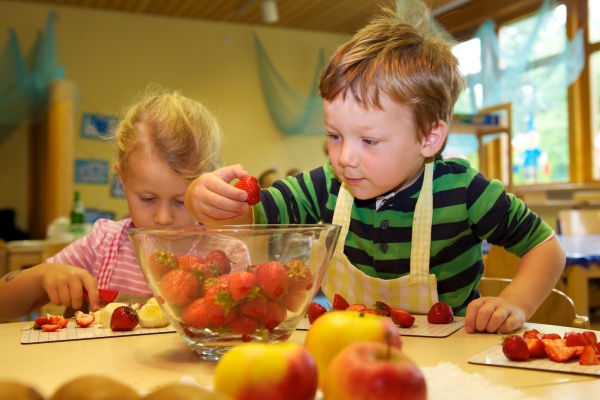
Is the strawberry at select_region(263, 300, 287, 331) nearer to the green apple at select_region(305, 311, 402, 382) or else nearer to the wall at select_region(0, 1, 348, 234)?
the green apple at select_region(305, 311, 402, 382)

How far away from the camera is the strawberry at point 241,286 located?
67 cm

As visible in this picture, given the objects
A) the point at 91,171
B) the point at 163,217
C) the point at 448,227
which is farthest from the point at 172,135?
the point at 91,171

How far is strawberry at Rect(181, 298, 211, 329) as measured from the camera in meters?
0.69

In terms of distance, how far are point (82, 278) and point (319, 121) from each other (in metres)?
5.91

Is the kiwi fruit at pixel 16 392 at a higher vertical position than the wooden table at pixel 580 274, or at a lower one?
higher

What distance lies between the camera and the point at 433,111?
1215mm

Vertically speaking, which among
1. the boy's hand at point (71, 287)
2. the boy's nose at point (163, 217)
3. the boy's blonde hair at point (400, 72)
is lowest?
the boy's hand at point (71, 287)

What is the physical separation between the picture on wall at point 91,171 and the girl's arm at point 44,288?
514 centimetres

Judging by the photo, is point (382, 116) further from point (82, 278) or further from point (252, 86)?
point (252, 86)

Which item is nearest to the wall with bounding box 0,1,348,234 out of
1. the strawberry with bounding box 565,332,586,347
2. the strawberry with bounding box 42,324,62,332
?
the strawberry with bounding box 42,324,62,332

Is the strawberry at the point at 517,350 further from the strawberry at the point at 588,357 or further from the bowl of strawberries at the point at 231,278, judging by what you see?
the bowl of strawberries at the point at 231,278

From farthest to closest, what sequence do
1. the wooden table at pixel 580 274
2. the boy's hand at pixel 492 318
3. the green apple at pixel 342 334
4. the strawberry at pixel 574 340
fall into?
the wooden table at pixel 580 274 → the boy's hand at pixel 492 318 → the strawberry at pixel 574 340 → the green apple at pixel 342 334

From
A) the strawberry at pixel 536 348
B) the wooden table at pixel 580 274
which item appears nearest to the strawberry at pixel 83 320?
the strawberry at pixel 536 348

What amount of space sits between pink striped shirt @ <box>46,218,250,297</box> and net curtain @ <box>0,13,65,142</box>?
4.21 m
